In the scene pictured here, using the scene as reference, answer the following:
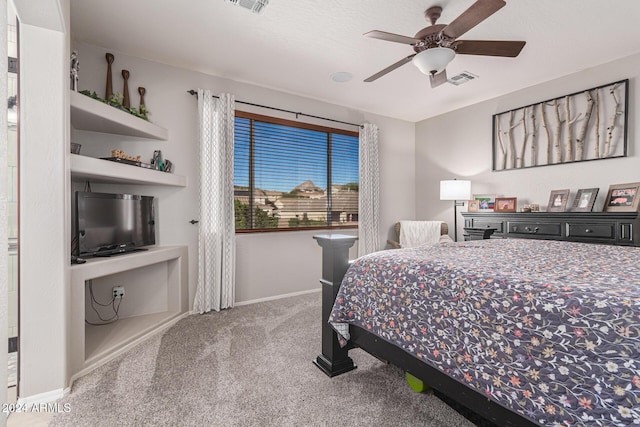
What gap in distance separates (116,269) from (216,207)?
1.15m

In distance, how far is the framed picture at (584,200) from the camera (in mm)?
3000

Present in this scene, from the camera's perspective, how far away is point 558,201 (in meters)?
3.26

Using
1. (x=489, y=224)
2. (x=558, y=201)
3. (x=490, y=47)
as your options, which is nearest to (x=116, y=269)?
(x=490, y=47)

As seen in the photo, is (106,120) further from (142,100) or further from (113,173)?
(142,100)

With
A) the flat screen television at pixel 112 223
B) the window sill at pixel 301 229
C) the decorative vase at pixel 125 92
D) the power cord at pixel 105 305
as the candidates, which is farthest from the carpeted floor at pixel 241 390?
the decorative vase at pixel 125 92

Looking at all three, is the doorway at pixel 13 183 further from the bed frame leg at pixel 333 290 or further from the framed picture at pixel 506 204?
the framed picture at pixel 506 204

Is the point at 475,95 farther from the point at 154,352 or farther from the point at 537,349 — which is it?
the point at 154,352

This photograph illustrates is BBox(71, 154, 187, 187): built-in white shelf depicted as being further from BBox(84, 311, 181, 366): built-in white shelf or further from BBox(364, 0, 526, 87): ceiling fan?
BBox(364, 0, 526, 87): ceiling fan

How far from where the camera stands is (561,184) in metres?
3.33

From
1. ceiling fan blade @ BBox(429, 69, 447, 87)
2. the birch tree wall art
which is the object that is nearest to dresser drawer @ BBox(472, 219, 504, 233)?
the birch tree wall art

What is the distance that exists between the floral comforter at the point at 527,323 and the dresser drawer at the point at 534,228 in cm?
152

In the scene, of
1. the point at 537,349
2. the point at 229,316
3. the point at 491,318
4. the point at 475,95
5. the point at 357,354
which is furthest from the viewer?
the point at 475,95

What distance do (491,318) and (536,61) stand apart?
305 cm

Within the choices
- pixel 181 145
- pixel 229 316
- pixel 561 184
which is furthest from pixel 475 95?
pixel 229 316
